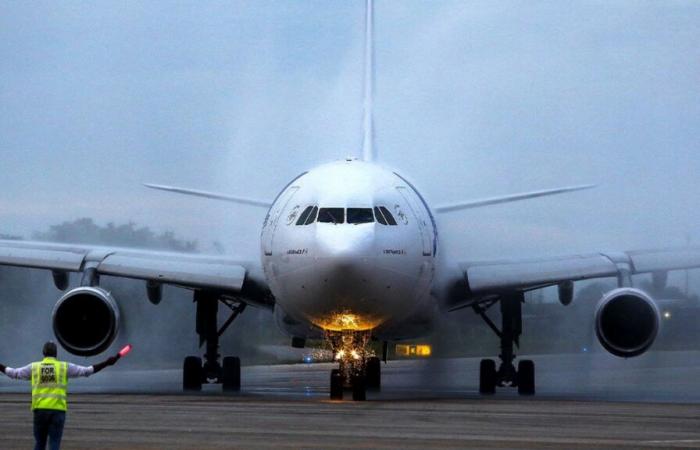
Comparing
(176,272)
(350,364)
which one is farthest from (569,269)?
(176,272)

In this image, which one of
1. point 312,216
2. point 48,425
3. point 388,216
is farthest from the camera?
point 388,216

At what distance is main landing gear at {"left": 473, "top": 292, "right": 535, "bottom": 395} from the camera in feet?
109

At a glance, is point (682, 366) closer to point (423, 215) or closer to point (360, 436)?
point (423, 215)

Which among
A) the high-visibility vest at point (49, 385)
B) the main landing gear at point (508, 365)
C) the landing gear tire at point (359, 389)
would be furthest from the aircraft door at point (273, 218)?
the high-visibility vest at point (49, 385)

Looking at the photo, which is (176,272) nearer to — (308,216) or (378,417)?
(308,216)

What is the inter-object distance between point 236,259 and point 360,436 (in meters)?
13.7

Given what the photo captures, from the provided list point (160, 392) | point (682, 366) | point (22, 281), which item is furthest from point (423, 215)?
point (682, 366)

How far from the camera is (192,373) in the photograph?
110ft

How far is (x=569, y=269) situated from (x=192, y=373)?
27.9 feet

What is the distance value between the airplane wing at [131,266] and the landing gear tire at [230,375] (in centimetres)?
A: 283

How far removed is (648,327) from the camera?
97.2ft

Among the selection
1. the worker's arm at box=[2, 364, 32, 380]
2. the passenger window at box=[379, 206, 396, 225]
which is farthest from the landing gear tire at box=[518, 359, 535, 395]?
the worker's arm at box=[2, 364, 32, 380]

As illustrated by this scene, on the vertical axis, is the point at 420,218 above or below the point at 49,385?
above

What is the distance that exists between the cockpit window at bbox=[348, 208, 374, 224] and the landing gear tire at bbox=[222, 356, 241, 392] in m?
8.80
